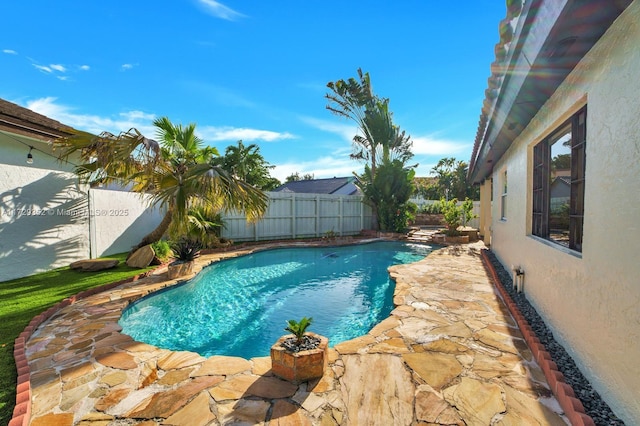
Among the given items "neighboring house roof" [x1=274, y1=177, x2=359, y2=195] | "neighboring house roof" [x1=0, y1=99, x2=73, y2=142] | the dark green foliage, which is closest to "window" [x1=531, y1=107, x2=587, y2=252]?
"neighboring house roof" [x1=0, y1=99, x2=73, y2=142]

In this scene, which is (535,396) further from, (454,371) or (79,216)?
(79,216)

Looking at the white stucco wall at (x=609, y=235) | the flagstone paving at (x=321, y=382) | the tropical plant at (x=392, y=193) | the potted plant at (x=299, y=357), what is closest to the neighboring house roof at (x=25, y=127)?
the flagstone paving at (x=321, y=382)

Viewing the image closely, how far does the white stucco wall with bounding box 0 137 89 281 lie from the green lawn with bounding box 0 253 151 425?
0.51 m

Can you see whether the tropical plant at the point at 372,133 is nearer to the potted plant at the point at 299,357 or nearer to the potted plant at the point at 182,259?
the potted plant at the point at 182,259

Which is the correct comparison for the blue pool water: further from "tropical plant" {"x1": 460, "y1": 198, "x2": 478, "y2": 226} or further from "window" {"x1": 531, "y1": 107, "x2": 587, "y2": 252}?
"tropical plant" {"x1": 460, "y1": 198, "x2": 478, "y2": 226}

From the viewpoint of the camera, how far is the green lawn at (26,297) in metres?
3.21

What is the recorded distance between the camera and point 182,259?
28.8 feet

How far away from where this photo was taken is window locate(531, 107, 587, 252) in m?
3.57

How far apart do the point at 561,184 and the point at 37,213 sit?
1260 centimetres

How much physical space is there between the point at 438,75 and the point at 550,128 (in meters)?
8.13

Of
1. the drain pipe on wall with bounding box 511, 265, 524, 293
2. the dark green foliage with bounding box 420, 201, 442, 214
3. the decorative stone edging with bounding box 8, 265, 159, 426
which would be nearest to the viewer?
the decorative stone edging with bounding box 8, 265, 159, 426

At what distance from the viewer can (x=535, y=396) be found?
9.35ft

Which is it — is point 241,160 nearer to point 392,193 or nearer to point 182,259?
point 392,193

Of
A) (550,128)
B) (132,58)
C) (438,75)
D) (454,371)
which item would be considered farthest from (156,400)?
(438,75)
